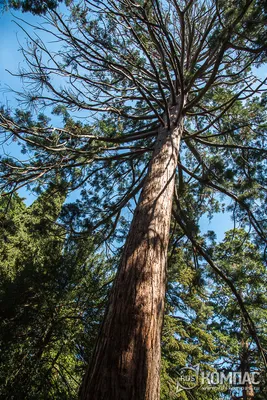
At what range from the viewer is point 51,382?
355 cm

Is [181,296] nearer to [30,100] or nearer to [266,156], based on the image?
[266,156]

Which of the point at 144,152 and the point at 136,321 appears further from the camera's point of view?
the point at 144,152

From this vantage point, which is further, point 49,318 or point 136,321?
point 49,318

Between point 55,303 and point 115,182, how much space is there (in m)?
3.07

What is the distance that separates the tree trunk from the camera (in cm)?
128

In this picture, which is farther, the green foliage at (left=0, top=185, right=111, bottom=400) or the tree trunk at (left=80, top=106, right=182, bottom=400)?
the green foliage at (left=0, top=185, right=111, bottom=400)

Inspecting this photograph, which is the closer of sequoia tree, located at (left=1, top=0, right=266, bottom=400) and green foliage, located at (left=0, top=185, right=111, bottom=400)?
sequoia tree, located at (left=1, top=0, right=266, bottom=400)

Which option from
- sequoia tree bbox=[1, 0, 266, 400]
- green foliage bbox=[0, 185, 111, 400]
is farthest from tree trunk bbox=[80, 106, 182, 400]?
green foliage bbox=[0, 185, 111, 400]

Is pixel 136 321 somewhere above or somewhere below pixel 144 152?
below

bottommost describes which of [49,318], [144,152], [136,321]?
[136,321]

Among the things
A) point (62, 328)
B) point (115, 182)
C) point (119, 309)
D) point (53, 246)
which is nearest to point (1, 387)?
point (62, 328)

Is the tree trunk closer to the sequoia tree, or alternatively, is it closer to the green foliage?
the sequoia tree

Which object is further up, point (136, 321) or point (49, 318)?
point (49, 318)

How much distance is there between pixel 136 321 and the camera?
1.54 m
